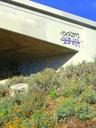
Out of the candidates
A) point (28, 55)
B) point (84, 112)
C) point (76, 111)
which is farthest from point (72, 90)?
point (28, 55)

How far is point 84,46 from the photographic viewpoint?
29656mm

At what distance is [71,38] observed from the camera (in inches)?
1155

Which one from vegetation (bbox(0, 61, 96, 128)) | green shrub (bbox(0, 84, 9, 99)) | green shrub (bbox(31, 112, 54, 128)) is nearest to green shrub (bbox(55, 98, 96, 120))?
vegetation (bbox(0, 61, 96, 128))

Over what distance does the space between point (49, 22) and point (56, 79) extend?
1106cm

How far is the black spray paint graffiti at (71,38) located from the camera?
28.8 m

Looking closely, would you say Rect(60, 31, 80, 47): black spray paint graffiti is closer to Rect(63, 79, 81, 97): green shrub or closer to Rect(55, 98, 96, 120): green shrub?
Rect(63, 79, 81, 97): green shrub

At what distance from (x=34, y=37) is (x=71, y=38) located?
316 centimetres

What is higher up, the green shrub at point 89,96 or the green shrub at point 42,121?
the green shrub at point 89,96

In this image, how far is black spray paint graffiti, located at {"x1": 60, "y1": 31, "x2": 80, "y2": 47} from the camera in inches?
1136

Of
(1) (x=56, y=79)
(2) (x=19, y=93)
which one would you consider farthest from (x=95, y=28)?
(2) (x=19, y=93)

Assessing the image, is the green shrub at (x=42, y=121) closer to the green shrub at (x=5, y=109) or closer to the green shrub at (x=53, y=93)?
the green shrub at (x=5, y=109)

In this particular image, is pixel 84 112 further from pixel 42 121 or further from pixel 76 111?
pixel 42 121

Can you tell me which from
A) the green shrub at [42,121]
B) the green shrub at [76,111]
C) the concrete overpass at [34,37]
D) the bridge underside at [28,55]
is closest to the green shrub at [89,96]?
the green shrub at [76,111]

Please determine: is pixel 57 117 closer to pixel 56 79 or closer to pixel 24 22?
pixel 56 79
